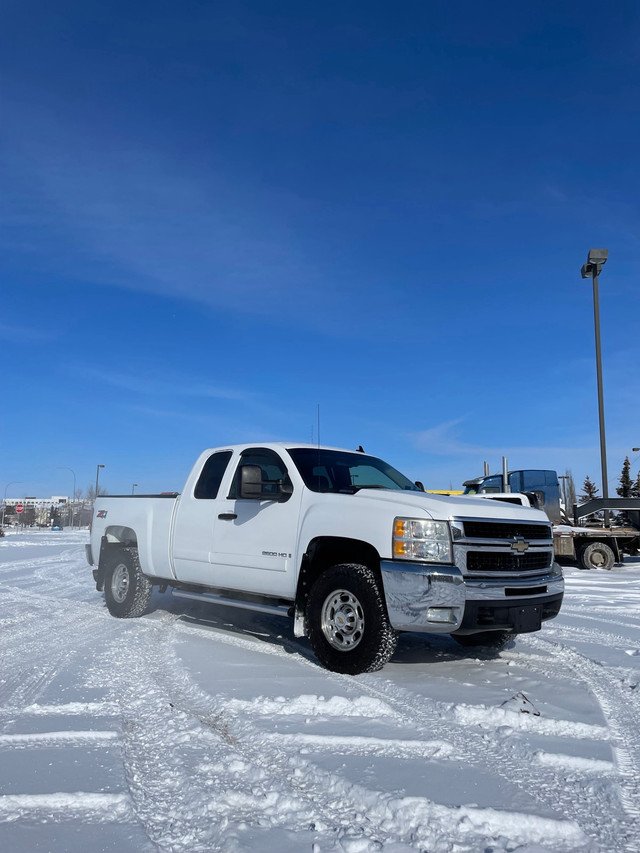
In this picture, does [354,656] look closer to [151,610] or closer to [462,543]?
[462,543]

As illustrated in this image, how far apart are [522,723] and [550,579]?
185 cm

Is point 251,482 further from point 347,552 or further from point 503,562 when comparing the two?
point 503,562

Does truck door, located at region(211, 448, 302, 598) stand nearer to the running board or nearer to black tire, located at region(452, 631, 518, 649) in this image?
the running board

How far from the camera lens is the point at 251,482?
5836 mm

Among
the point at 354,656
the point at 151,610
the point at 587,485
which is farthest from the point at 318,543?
the point at 587,485

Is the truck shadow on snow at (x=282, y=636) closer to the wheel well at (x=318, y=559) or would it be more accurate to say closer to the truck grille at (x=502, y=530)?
Result: the wheel well at (x=318, y=559)

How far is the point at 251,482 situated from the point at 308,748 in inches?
105

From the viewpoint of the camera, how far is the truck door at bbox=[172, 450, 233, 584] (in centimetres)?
684

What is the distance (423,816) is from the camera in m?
2.78

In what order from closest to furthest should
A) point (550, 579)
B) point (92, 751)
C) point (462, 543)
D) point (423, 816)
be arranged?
point (423, 816), point (92, 751), point (462, 543), point (550, 579)

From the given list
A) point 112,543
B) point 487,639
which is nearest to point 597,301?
point 487,639

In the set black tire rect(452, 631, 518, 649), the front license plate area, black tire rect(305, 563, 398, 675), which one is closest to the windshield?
black tire rect(305, 563, 398, 675)

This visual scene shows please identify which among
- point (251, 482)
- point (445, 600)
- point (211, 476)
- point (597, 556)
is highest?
point (211, 476)

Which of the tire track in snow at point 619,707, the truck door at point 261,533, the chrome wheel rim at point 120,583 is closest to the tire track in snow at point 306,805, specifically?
the tire track in snow at point 619,707
